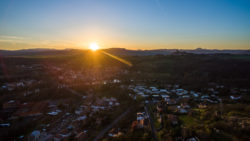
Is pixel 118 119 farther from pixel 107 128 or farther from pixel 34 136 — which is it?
pixel 34 136

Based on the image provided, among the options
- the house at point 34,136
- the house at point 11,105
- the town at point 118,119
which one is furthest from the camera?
the house at point 11,105

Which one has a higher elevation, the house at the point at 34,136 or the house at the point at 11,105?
the house at the point at 11,105

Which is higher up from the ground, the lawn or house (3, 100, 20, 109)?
the lawn

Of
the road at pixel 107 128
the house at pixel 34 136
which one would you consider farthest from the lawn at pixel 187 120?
the house at pixel 34 136

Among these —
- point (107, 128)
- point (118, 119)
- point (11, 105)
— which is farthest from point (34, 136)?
point (11, 105)

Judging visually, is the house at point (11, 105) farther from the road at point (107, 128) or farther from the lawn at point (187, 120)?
the lawn at point (187, 120)

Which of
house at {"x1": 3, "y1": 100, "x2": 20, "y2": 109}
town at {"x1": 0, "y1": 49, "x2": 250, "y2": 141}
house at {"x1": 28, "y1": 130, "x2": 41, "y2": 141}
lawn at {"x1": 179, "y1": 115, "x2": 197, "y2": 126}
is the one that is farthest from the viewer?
house at {"x1": 3, "y1": 100, "x2": 20, "y2": 109}

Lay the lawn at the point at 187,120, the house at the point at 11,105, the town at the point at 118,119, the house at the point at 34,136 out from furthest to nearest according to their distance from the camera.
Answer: the house at the point at 11,105 < the house at the point at 34,136 < the lawn at the point at 187,120 < the town at the point at 118,119

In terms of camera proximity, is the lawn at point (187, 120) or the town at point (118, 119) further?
the lawn at point (187, 120)

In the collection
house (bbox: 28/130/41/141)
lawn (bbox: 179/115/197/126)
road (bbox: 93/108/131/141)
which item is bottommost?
house (bbox: 28/130/41/141)

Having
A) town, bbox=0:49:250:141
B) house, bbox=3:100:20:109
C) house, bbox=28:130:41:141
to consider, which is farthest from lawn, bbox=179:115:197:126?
house, bbox=3:100:20:109

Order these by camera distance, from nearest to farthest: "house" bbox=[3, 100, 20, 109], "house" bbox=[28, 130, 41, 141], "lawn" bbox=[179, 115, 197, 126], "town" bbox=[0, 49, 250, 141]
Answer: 1. "town" bbox=[0, 49, 250, 141]
2. "lawn" bbox=[179, 115, 197, 126]
3. "house" bbox=[28, 130, 41, 141]
4. "house" bbox=[3, 100, 20, 109]

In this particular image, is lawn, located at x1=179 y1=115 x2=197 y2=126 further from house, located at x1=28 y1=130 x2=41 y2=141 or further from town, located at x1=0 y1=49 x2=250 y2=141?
house, located at x1=28 y1=130 x2=41 y2=141
